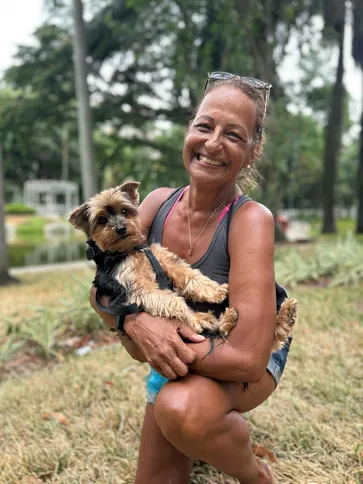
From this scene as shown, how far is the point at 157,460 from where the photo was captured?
248cm

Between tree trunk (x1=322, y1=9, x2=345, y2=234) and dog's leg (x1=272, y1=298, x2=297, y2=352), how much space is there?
1793 centimetres

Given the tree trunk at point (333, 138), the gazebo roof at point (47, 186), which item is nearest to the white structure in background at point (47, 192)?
the gazebo roof at point (47, 186)

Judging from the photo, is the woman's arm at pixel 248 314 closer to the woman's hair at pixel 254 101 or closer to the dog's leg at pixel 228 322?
the dog's leg at pixel 228 322

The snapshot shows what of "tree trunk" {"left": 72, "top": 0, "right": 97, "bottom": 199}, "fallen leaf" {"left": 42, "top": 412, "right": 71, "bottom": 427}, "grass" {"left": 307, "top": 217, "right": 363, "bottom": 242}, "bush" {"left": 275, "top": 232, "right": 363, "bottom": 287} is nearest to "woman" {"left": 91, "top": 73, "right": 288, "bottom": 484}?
"fallen leaf" {"left": 42, "top": 412, "right": 71, "bottom": 427}

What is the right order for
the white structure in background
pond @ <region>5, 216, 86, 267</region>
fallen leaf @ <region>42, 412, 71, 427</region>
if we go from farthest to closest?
the white structure in background < pond @ <region>5, 216, 86, 267</region> < fallen leaf @ <region>42, 412, 71, 427</region>

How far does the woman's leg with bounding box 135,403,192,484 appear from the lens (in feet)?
8.13

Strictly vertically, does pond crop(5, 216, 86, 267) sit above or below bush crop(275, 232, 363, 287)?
below

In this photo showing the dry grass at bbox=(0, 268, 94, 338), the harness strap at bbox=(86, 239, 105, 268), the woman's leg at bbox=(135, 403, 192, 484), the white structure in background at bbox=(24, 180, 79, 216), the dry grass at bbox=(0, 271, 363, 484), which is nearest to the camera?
the harness strap at bbox=(86, 239, 105, 268)

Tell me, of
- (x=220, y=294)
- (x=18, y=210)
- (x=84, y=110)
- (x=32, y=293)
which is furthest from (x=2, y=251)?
(x=18, y=210)

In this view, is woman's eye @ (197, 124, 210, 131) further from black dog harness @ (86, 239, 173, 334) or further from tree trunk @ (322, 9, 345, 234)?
tree trunk @ (322, 9, 345, 234)

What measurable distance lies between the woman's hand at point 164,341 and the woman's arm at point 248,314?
0.05m

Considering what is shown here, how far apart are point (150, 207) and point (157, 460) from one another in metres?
1.42

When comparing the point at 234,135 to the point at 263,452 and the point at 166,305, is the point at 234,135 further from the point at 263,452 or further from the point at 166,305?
the point at 263,452

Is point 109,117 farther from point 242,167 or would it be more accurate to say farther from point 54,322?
point 242,167
